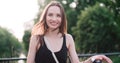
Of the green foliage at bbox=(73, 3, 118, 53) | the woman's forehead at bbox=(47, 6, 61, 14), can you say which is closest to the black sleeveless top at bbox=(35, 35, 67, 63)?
the woman's forehead at bbox=(47, 6, 61, 14)

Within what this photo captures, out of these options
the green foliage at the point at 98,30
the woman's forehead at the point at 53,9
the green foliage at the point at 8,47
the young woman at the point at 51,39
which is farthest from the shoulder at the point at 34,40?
the green foliage at the point at 98,30

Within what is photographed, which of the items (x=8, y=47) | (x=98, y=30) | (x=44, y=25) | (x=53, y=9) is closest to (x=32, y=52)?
(x=44, y=25)

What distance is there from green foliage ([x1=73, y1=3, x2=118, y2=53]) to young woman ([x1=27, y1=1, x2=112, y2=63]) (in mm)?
39257

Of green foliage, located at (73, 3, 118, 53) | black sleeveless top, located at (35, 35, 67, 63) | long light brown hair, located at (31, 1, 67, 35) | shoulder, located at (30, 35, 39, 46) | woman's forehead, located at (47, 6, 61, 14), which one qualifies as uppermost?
woman's forehead, located at (47, 6, 61, 14)

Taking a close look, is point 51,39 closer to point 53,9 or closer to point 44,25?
point 44,25

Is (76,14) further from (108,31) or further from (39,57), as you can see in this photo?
(39,57)

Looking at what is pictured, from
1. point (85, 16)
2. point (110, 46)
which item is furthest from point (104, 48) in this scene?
point (85, 16)

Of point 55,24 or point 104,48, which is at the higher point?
point 55,24

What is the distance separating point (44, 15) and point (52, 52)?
332 mm

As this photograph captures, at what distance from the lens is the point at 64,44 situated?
10.7 feet

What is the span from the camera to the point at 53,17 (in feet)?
10.7

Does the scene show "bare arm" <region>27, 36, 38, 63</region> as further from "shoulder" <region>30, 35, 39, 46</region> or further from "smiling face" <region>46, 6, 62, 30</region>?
"smiling face" <region>46, 6, 62, 30</region>

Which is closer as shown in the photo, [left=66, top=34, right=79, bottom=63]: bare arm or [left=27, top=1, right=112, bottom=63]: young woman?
[left=27, top=1, right=112, bottom=63]: young woman

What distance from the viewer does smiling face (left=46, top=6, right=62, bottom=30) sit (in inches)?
128
